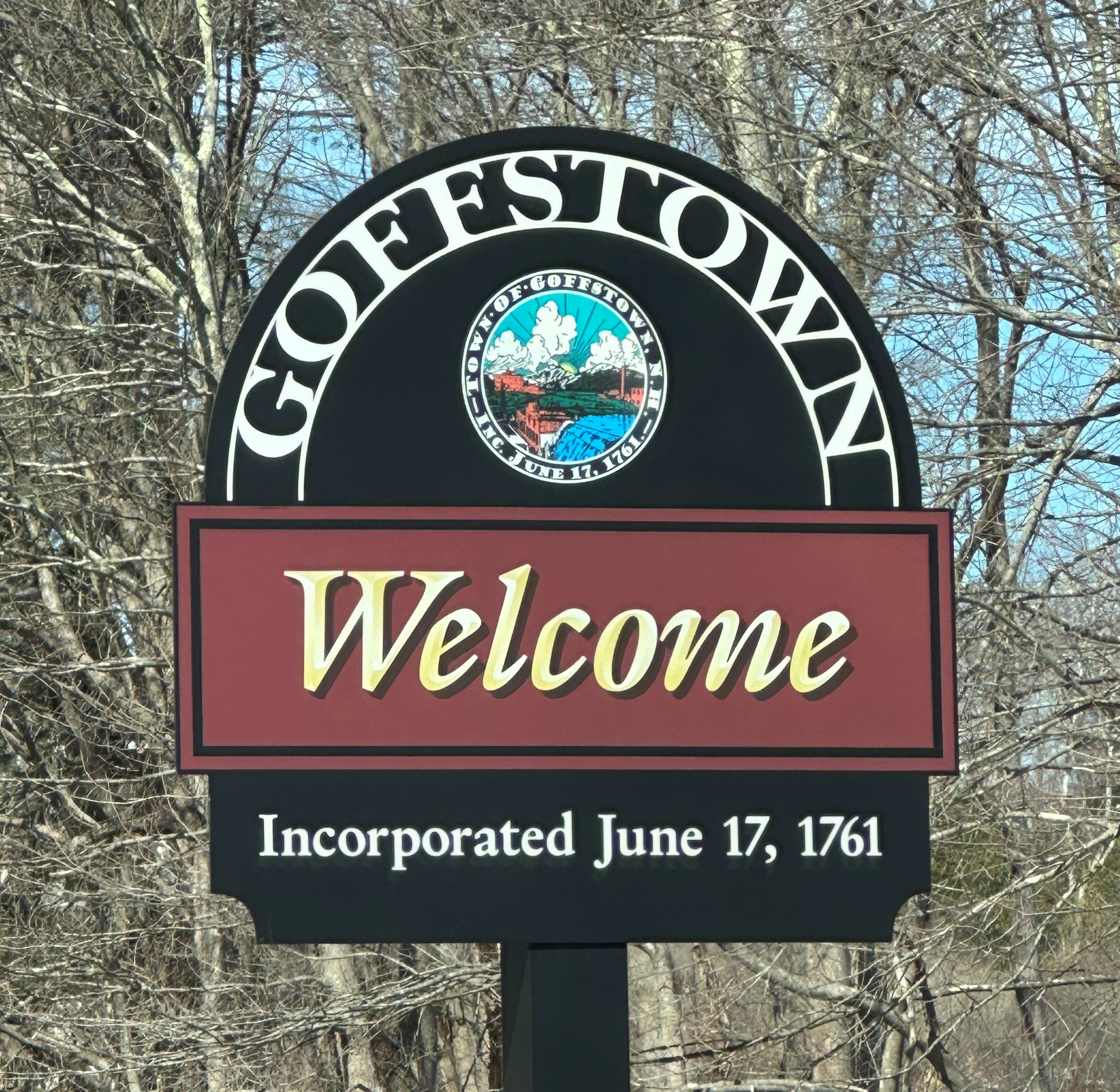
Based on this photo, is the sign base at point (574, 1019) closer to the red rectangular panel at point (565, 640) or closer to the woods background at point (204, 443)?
the red rectangular panel at point (565, 640)

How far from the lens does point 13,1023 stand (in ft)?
38.8

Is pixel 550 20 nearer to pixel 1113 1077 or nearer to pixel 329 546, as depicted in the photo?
pixel 329 546

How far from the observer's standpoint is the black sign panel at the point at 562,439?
15.9 feet

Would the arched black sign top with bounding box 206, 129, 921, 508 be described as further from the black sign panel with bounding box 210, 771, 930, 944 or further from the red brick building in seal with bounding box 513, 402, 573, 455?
the black sign panel with bounding box 210, 771, 930, 944

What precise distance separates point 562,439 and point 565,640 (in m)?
0.55

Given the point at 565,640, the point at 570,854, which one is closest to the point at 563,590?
the point at 565,640

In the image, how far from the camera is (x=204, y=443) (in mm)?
12000

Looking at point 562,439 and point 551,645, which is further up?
point 562,439

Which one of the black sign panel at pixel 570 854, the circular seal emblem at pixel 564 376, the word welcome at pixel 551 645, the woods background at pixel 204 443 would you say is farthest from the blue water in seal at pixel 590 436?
the woods background at pixel 204 443

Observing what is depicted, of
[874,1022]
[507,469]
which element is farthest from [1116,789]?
[507,469]

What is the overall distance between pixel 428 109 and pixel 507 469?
6.71m

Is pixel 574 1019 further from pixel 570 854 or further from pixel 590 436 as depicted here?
pixel 590 436

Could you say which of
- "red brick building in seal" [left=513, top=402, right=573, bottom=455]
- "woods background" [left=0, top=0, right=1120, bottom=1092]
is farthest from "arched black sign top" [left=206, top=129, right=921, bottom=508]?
"woods background" [left=0, top=0, right=1120, bottom=1092]

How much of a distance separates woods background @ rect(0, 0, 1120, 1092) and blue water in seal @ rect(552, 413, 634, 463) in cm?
389
